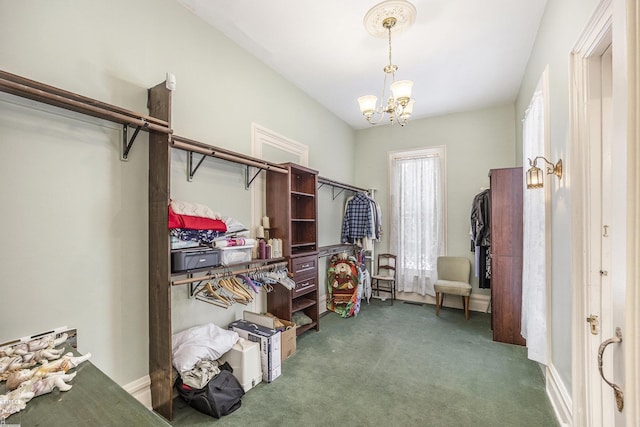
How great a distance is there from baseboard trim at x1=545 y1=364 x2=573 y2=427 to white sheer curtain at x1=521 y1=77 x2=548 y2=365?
5.8 inches

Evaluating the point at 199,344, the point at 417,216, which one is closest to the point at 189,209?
the point at 199,344

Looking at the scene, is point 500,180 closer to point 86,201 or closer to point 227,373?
point 227,373

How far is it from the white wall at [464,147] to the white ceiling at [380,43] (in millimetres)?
496

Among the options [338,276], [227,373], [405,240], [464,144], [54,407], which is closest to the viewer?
[54,407]

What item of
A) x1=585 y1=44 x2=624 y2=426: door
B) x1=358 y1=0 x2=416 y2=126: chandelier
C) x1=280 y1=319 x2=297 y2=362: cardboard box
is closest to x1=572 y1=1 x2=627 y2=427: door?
x1=585 y1=44 x2=624 y2=426: door

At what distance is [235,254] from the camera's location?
2500 mm

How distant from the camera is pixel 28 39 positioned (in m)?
1.57

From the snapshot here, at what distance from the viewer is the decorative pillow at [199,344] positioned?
208 centimetres

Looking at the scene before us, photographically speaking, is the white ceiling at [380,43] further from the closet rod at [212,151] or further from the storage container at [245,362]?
the storage container at [245,362]

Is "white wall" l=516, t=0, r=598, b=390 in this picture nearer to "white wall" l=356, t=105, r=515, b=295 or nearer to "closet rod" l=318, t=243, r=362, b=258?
"white wall" l=356, t=105, r=515, b=295

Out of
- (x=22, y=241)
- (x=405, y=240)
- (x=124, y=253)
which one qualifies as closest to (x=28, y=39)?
(x=22, y=241)

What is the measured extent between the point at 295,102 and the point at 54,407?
362 centimetres

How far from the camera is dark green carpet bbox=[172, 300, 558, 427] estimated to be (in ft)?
6.59

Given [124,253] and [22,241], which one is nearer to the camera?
[22,241]
